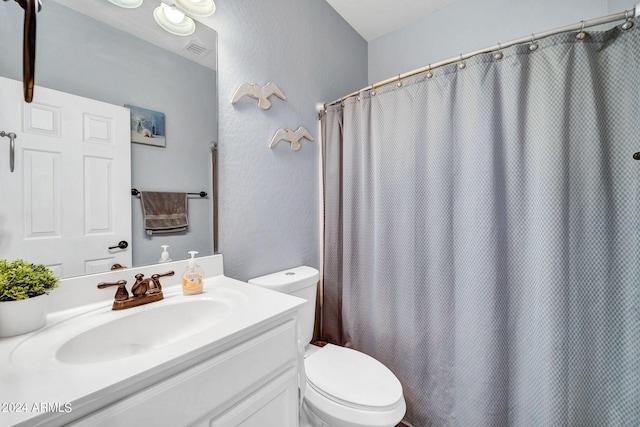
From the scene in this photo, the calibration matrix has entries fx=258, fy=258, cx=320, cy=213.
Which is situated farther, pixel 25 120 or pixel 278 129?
pixel 278 129

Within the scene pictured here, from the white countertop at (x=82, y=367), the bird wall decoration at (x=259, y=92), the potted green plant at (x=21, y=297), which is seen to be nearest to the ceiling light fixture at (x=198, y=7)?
the bird wall decoration at (x=259, y=92)

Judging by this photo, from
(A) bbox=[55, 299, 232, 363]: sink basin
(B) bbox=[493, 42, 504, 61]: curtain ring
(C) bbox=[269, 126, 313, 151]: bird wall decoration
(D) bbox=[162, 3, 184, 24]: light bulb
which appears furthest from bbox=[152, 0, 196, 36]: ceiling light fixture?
(B) bbox=[493, 42, 504, 61]: curtain ring

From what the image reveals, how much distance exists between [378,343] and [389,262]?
1.58ft

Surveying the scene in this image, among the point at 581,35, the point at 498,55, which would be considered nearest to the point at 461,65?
the point at 498,55

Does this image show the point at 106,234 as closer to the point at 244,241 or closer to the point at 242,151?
the point at 244,241

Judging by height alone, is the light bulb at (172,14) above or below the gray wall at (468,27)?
below

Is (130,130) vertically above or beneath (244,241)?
above

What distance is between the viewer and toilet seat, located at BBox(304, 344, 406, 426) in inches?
38.4

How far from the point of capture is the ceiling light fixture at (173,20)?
1.03 meters

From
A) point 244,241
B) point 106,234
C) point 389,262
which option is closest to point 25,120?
point 106,234

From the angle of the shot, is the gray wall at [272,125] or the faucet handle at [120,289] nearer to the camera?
the faucet handle at [120,289]

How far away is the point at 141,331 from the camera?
2.71 ft

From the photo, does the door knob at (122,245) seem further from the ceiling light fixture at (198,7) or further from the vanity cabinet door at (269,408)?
the ceiling light fixture at (198,7)

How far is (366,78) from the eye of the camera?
2170 millimetres
